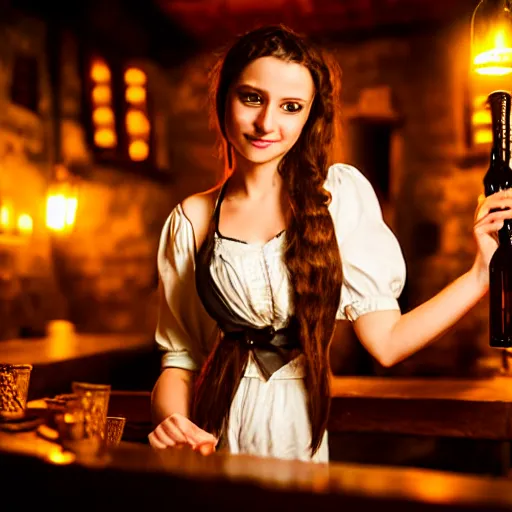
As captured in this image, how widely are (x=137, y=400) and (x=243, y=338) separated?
105 cm

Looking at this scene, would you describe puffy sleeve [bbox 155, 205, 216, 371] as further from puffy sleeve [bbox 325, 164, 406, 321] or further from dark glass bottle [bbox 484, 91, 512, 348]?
dark glass bottle [bbox 484, 91, 512, 348]

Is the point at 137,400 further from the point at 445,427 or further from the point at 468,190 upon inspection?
the point at 468,190

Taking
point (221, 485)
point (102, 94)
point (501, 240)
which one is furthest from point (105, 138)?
point (221, 485)

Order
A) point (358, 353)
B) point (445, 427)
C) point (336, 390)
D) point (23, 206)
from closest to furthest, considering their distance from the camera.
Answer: point (445, 427)
point (336, 390)
point (23, 206)
point (358, 353)

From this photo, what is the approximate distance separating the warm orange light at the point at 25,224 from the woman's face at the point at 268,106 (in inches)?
151

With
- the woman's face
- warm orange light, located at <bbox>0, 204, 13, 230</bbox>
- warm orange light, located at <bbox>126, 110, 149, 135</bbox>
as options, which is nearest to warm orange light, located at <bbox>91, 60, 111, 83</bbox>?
warm orange light, located at <bbox>126, 110, 149, 135</bbox>

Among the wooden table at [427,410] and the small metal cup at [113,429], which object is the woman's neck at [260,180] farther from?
the wooden table at [427,410]

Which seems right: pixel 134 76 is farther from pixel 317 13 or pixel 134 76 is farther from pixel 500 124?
pixel 500 124

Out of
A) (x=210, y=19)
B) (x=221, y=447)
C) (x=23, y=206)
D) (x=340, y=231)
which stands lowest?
(x=221, y=447)

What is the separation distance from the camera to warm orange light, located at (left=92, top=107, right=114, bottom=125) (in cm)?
580

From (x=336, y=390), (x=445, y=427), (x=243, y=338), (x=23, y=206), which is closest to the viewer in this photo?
(x=243, y=338)

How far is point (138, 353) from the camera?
435 centimetres

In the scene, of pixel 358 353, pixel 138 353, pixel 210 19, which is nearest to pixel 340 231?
pixel 138 353

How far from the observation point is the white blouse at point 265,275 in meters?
1.53
